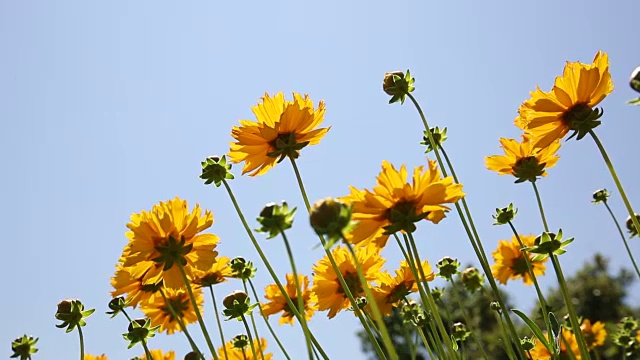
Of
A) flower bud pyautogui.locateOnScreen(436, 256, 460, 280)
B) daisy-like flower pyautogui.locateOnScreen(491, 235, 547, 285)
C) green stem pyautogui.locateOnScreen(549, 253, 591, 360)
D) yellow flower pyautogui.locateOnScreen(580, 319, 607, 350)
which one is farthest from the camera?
yellow flower pyautogui.locateOnScreen(580, 319, 607, 350)

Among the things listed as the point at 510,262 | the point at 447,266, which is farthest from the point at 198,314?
the point at 510,262

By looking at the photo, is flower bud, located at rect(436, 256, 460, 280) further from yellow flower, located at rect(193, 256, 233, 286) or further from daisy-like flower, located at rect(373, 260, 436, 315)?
yellow flower, located at rect(193, 256, 233, 286)

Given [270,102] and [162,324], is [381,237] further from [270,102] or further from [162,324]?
[162,324]

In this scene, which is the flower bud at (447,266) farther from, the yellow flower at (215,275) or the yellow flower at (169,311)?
the yellow flower at (169,311)

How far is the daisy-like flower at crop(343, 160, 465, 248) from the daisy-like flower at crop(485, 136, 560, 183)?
0.73 meters

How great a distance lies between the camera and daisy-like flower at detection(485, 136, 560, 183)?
2.01m

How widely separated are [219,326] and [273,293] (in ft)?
2.24

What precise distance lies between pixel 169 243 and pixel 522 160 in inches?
45.9

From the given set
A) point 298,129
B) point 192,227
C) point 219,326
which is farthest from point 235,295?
point 298,129

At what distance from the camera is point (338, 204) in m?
1.02

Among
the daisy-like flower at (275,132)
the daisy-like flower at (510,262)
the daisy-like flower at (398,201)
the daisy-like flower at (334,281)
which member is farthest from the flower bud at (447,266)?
the daisy-like flower at (398,201)

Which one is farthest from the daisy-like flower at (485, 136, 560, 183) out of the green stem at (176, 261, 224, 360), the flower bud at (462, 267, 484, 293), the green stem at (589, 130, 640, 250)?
Result: the green stem at (176, 261, 224, 360)

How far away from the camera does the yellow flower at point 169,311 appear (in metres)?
2.24

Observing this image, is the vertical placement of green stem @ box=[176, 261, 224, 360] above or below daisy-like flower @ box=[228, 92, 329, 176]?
below
